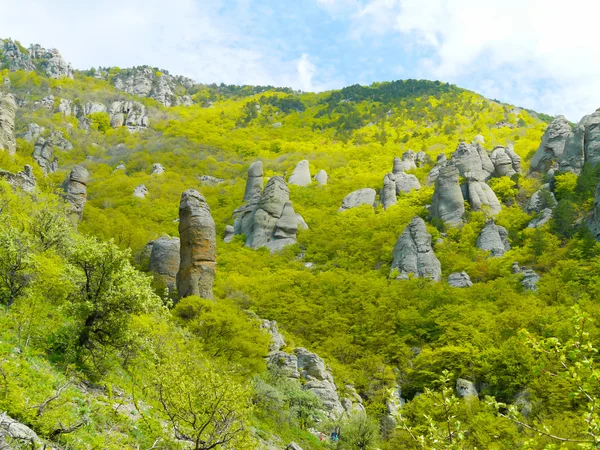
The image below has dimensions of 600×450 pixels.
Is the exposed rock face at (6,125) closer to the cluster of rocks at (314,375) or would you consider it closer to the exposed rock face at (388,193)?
the cluster of rocks at (314,375)

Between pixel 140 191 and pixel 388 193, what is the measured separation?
40.4 meters

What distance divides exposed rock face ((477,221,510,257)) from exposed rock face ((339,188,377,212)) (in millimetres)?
21778

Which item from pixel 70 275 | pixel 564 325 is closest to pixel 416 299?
pixel 564 325

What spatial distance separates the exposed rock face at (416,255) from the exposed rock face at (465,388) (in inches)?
711

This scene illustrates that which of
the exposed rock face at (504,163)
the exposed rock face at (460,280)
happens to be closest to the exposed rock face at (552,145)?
the exposed rock face at (504,163)

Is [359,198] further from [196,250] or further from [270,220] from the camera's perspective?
[196,250]

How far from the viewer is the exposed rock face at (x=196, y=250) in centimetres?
4009

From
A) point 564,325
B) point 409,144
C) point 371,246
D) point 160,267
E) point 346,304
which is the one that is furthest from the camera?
point 409,144

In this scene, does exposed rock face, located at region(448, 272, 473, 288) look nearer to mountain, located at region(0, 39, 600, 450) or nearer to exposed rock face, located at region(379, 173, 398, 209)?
mountain, located at region(0, 39, 600, 450)

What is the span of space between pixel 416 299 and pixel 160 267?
24.3 m

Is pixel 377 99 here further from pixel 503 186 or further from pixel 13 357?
pixel 13 357

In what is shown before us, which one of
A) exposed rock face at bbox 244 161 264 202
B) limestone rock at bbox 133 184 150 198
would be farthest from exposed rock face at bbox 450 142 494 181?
limestone rock at bbox 133 184 150 198

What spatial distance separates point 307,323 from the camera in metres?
46.7

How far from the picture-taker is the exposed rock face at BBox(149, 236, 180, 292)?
45.2 meters
